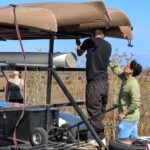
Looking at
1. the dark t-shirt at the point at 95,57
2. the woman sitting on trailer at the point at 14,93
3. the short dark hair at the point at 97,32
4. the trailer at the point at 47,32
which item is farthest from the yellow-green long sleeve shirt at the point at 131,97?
the woman sitting on trailer at the point at 14,93

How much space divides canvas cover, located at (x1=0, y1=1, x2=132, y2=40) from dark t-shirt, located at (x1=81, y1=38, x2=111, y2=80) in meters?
0.25

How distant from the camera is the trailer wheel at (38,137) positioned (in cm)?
611

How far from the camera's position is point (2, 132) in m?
6.54

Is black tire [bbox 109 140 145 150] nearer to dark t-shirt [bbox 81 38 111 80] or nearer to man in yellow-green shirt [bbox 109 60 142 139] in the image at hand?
dark t-shirt [bbox 81 38 111 80]

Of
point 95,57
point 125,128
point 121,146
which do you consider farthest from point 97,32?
point 121,146

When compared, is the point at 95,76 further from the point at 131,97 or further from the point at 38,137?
the point at 38,137

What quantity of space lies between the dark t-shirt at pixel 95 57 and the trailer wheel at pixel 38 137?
3.56 ft

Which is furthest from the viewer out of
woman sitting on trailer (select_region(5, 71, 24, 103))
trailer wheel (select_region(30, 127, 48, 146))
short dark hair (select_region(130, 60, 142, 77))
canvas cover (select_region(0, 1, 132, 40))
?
woman sitting on trailer (select_region(5, 71, 24, 103))

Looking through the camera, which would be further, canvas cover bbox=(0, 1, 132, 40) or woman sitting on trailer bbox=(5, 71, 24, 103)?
woman sitting on trailer bbox=(5, 71, 24, 103)

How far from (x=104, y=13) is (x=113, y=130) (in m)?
3.75

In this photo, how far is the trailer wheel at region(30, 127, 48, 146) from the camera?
6.11 metres

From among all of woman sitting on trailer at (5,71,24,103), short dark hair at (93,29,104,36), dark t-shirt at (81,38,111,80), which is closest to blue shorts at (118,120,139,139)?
dark t-shirt at (81,38,111,80)

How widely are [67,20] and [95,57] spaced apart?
75 cm

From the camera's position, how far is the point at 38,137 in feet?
20.3
